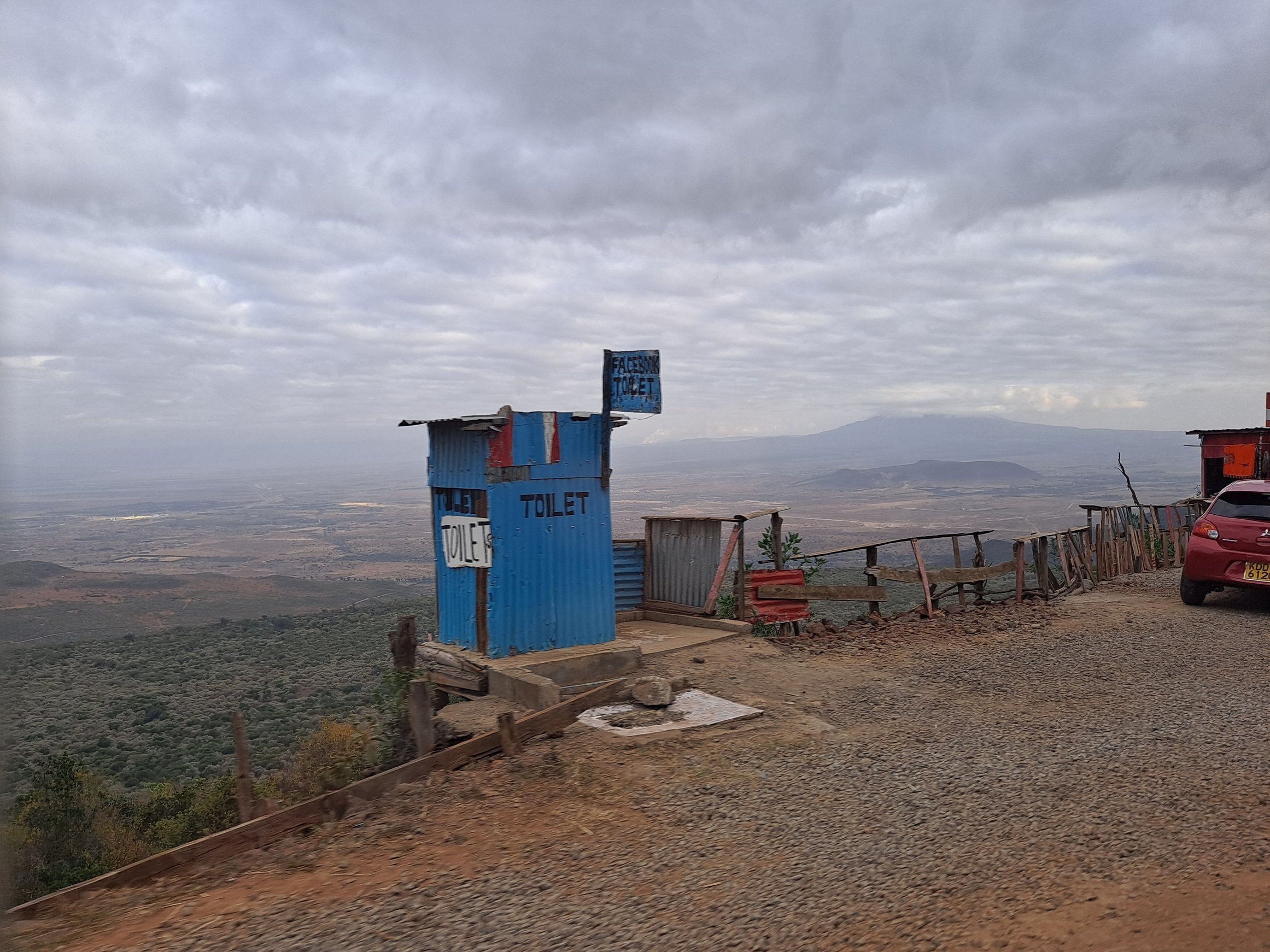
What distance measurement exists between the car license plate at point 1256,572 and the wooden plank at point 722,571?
6937 mm

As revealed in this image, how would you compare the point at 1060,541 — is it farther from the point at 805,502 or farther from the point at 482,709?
the point at 805,502

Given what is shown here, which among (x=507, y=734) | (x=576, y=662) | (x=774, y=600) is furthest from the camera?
(x=774, y=600)

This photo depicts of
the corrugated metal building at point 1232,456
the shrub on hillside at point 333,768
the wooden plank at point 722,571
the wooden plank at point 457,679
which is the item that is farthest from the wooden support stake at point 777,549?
the corrugated metal building at point 1232,456

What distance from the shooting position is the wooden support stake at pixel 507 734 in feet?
23.1

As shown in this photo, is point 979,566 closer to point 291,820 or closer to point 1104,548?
point 1104,548

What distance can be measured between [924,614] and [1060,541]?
169 inches

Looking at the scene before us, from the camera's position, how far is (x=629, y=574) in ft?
42.5

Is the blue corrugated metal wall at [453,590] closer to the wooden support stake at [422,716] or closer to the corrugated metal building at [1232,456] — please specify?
the wooden support stake at [422,716]

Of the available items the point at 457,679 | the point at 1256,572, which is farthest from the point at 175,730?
the point at 1256,572

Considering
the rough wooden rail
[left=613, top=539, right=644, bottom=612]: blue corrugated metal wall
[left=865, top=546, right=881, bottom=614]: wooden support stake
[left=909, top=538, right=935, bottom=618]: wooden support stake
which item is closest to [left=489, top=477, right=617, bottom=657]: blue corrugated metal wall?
[left=613, top=539, right=644, bottom=612]: blue corrugated metal wall

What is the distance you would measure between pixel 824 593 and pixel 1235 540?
5596 mm

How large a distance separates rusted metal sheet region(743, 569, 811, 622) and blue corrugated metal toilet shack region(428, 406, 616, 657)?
2.24m

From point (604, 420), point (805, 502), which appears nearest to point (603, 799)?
point (604, 420)

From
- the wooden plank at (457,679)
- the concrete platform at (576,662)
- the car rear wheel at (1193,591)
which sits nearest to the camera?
the concrete platform at (576,662)
